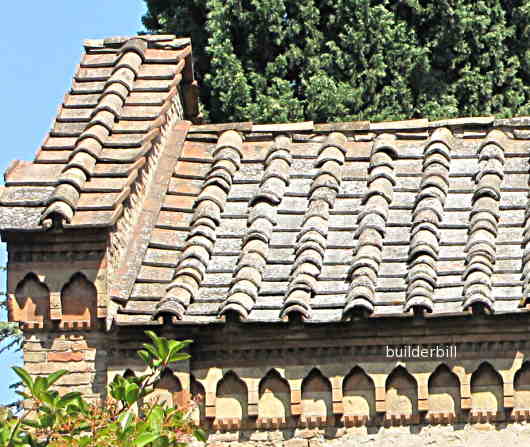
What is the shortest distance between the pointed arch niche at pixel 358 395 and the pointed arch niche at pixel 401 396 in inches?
4.9

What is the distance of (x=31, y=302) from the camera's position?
1193 cm

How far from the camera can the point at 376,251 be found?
12141 millimetres

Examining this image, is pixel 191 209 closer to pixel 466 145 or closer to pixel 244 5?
A: pixel 466 145

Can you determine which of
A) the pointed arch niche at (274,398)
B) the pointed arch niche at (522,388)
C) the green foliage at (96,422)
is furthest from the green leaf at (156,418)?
the pointed arch niche at (522,388)

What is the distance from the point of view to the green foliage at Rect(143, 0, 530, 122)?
18375 mm

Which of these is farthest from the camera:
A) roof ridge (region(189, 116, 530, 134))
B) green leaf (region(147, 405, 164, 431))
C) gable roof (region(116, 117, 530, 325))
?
roof ridge (region(189, 116, 530, 134))

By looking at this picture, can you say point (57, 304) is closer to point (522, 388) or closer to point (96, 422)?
point (96, 422)

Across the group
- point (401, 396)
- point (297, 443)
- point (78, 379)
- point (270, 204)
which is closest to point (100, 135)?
point (270, 204)

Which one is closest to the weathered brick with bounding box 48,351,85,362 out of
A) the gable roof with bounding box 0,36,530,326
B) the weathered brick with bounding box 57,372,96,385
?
the weathered brick with bounding box 57,372,96,385

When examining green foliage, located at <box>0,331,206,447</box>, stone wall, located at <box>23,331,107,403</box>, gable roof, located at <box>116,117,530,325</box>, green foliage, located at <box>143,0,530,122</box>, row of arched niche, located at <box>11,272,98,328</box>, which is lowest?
green foliage, located at <box>0,331,206,447</box>

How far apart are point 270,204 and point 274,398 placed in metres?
1.97

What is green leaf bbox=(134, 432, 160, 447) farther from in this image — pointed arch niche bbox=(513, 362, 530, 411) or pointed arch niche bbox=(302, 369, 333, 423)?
pointed arch niche bbox=(513, 362, 530, 411)

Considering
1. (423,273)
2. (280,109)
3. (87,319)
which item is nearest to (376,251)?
(423,273)

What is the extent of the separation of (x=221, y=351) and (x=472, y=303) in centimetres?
188
